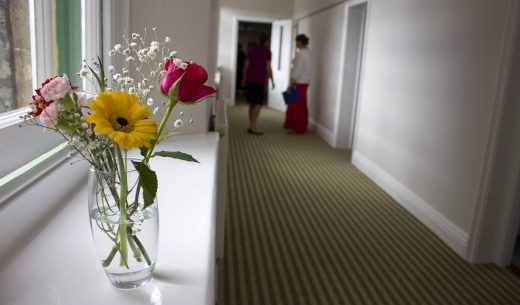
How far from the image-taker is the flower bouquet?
0.75 m

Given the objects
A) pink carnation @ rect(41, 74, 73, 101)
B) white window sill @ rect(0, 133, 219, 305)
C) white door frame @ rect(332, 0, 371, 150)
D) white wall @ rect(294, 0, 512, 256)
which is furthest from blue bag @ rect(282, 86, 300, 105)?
pink carnation @ rect(41, 74, 73, 101)

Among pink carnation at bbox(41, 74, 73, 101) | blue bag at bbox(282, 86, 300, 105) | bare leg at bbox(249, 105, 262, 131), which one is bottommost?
bare leg at bbox(249, 105, 262, 131)

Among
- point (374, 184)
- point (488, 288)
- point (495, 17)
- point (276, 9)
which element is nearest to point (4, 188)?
point (488, 288)

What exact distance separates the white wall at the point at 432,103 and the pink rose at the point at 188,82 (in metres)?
2.64

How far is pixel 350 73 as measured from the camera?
6.49 meters

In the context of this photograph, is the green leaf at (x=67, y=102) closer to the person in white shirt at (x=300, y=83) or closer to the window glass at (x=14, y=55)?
the window glass at (x=14, y=55)

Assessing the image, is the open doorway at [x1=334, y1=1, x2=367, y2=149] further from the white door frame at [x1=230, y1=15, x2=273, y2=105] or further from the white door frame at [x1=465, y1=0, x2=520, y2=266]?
the white door frame at [x1=230, y1=15, x2=273, y2=105]

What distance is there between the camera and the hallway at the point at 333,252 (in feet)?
8.44

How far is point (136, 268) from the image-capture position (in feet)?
3.00

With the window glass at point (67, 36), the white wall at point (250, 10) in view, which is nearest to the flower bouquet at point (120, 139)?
the window glass at point (67, 36)

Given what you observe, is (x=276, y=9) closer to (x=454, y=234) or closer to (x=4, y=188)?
(x=454, y=234)

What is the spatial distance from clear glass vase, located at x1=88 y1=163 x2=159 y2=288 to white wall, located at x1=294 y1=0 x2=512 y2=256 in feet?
8.82

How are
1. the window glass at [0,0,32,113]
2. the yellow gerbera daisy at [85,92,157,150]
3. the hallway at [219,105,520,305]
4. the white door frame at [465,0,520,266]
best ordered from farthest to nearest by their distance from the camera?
the white door frame at [465,0,520,266]
the hallway at [219,105,520,305]
the window glass at [0,0,32,113]
the yellow gerbera daisy at [85,92,157,150]

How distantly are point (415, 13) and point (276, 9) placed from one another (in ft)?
23.7
